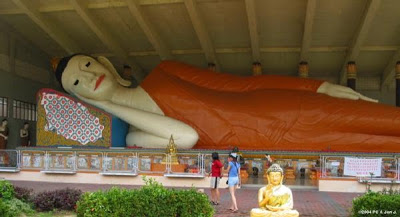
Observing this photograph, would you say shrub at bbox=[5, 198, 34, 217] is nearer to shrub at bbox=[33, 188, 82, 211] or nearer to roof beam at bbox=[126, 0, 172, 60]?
shrub at bbox=[33, 188, 82, 211]

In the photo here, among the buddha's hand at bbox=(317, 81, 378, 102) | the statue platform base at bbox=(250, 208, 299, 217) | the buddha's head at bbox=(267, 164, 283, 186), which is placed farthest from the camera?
the buddha's hand at bbox=(317, 81, 378, 102)

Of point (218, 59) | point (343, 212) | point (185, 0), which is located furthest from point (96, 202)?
point (218, 59)

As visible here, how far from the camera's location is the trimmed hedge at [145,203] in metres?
4.81

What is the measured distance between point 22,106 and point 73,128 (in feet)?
14.8

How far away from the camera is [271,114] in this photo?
436 inches

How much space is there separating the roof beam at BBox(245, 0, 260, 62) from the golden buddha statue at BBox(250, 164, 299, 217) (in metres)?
7.83

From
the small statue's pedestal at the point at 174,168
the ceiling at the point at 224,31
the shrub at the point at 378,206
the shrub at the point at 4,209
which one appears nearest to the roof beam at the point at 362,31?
the ceiling at the point at 224,31

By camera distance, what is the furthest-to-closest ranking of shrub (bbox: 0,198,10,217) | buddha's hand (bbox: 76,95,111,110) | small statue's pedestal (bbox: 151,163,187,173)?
buddha's hand (bbox: 76,95,111,110), small statue's pedestal (bbox: 151,163,187,173), shrub (bbox: 0,198,10,217)

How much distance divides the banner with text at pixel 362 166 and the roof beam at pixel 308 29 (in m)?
4.15

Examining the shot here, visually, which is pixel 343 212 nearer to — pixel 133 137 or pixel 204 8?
pixel 133 137

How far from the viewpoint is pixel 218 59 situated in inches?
623

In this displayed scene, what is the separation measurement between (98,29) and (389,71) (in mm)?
9993

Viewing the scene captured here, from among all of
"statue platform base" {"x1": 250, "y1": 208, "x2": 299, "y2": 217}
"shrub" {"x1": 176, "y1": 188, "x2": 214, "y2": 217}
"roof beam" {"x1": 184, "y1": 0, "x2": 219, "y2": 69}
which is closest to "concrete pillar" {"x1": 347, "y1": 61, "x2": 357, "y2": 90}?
"roof beam" {"x1": 184, "y1": 0, "x2": 219, "y2": 69}

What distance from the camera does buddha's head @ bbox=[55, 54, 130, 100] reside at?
11703 mm
